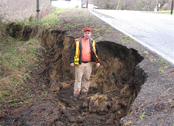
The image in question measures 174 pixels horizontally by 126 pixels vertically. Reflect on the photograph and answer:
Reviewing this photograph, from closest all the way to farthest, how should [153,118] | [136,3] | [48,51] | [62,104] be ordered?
[153,118] < [62,104] < [48,51] < [136,3]

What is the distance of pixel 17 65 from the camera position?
6461mm

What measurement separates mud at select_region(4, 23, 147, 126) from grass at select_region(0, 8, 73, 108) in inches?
15.7

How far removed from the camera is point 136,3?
36.8m

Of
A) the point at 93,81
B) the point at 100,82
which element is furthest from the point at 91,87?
the point at 100,82

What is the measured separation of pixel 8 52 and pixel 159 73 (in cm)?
554

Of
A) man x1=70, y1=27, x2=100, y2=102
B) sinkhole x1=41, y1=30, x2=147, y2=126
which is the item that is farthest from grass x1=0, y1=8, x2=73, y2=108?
man x1=70, y1=27, x2=100, y2=102

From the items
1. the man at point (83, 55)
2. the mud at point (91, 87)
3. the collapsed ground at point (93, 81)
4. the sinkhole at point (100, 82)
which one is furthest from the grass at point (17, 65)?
the man at point (83, 55)

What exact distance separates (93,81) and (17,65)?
2.71 m

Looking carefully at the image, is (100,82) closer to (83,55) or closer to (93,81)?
(93,81)

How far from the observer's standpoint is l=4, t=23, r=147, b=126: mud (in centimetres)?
443

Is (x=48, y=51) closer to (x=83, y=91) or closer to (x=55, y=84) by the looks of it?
(x=55, y=84)

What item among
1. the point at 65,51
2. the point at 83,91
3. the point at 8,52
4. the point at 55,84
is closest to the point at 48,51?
the point at 65,51

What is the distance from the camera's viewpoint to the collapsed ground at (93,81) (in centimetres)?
435

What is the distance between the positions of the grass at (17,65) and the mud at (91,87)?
0.40m
